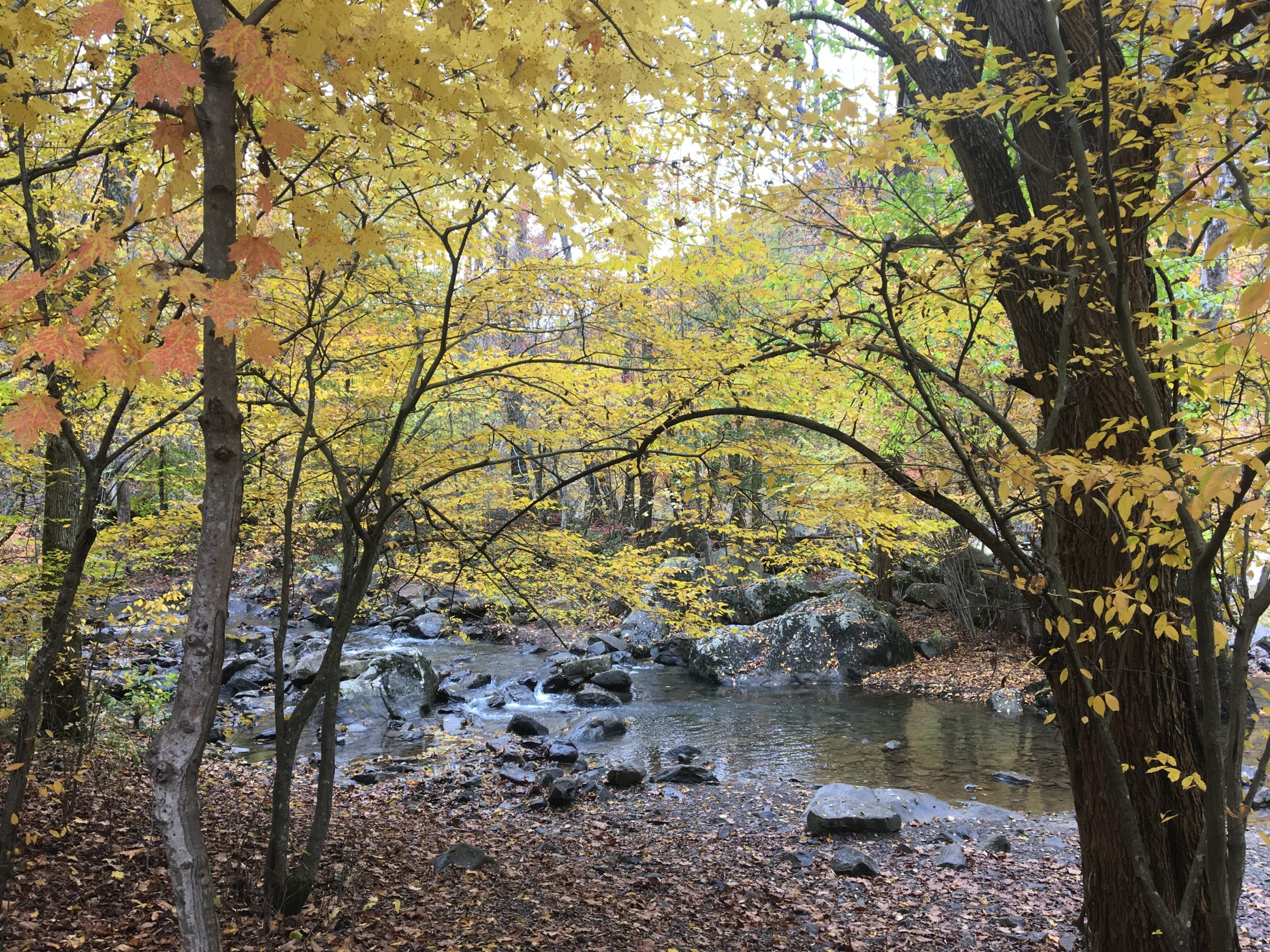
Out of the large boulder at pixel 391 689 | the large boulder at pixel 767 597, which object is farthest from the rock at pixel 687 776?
the large boulder at pixel 767 597

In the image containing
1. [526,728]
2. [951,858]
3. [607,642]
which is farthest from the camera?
[607,642]

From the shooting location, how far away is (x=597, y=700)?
1326 cm

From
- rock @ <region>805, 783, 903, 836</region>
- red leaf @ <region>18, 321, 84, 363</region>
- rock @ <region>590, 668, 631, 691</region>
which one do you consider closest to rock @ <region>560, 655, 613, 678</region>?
rock @ <region>590, 668, 631, 691</region>

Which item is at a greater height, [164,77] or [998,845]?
[164,77]

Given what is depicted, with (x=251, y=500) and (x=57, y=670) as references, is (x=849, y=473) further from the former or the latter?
(x=57, y=670)

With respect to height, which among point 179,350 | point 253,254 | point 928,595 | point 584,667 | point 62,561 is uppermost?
point 253,254

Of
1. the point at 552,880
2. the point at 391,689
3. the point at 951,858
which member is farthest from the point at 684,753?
the point at 391,689

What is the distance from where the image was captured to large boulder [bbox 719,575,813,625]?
17203mm

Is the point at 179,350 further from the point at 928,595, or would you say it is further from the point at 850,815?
the point at 928,595

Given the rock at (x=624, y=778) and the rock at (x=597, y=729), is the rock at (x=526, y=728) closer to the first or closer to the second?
the rock at (x=597, y=729)

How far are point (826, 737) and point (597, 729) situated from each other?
3420 mm

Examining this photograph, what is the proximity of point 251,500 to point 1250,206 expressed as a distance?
6.43m

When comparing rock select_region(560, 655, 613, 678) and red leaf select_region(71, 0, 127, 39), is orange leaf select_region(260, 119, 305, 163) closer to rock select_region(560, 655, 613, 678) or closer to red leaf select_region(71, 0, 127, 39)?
red leaf select_region(71, 0, 127, 39)

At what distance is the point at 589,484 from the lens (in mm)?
23016
